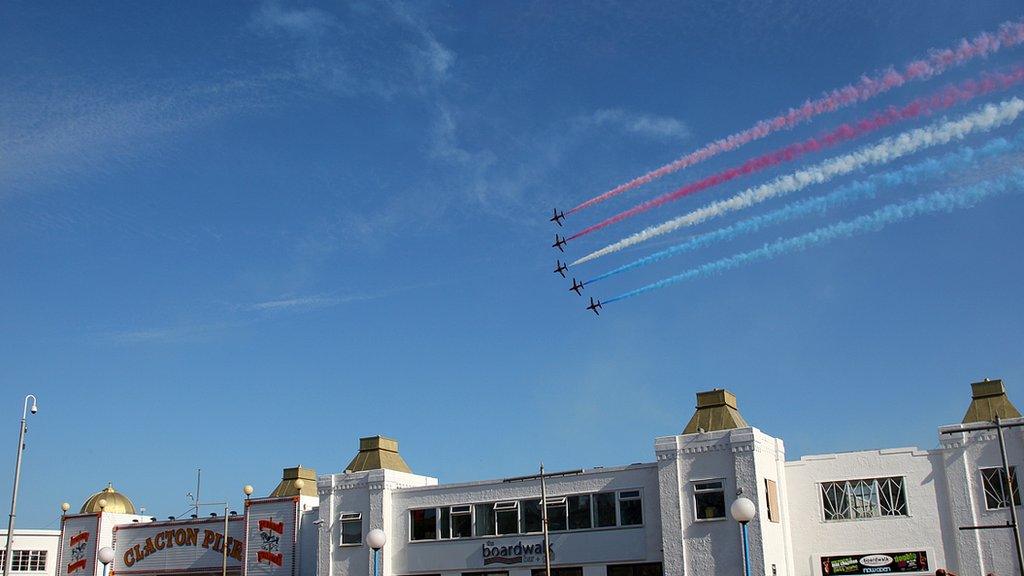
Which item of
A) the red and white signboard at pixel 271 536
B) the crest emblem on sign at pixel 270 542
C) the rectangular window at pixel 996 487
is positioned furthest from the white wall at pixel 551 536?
the rectangular window at pixel 996 487

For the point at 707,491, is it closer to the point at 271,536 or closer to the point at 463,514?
the point at 463,514

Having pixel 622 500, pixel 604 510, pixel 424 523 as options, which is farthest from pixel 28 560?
pixel 622 500

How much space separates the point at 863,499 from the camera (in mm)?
45031

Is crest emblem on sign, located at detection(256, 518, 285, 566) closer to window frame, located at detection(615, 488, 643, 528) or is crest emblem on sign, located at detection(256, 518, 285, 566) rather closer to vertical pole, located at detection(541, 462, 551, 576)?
vertical pole, located at detection(541, 462, 551, 576)

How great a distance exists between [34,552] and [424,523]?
31435mm

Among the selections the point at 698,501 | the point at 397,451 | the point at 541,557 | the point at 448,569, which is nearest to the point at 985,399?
the point at 698,501

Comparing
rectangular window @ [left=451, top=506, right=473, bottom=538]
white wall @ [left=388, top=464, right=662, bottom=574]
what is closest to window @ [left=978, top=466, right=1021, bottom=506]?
white wall @ [left=388, top=464, right=662, bottom=574]

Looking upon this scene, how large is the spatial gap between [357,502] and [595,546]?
13.6m

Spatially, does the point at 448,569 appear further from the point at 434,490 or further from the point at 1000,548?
the point at 1000,548

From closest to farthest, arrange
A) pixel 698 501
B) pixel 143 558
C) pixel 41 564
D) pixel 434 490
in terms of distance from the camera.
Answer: pixel 698 501 → pixel 434 490 → pixel 143 558 → pixel 41 564

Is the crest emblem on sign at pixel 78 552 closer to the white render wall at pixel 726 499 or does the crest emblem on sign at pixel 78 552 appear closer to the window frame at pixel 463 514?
the window frame at pixel 463 514

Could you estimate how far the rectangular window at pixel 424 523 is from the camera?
169 feet

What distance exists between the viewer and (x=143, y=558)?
6131 cm

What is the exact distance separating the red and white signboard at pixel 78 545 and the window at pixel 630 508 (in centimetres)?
3502
